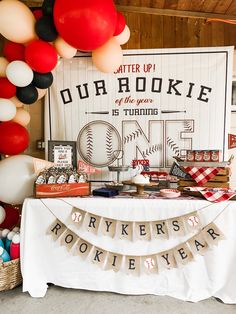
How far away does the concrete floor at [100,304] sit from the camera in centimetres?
207

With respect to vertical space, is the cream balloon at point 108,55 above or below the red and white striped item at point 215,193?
above

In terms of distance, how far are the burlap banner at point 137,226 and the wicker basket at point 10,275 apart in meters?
0.56

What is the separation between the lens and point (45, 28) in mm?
2279

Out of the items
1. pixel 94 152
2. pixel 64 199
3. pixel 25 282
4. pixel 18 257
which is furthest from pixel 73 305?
pixel 94 152

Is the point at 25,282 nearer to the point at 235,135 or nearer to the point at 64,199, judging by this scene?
the point at 64,199

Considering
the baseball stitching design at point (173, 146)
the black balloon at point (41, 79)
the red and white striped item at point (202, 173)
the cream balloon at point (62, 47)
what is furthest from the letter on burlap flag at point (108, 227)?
the cream balloon at point (62, 47)

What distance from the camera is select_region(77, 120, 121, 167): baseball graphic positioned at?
10.1 ft

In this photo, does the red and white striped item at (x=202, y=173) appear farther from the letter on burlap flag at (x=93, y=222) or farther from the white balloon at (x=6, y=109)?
the white balloon at (x=6, y=109)

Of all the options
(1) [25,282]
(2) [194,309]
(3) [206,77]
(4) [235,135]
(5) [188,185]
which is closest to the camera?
(2) [194,309]

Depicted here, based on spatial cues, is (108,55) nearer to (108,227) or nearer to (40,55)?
(40,55)

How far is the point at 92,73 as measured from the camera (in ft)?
10.0

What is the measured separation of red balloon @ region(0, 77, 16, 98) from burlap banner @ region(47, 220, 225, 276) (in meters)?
1.16

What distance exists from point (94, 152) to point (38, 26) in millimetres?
1312

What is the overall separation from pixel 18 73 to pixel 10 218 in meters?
1.36
